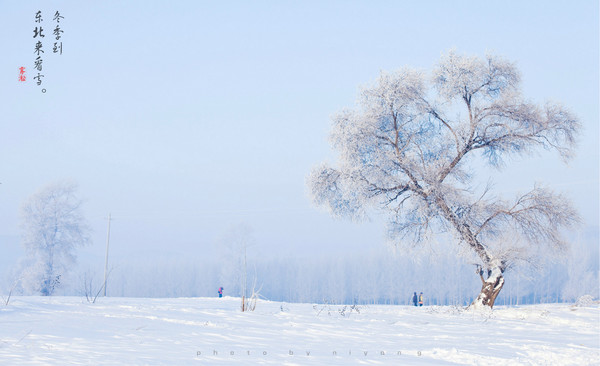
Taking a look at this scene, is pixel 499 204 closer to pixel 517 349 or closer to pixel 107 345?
pixel 517 349

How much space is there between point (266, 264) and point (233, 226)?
57098 millimetres

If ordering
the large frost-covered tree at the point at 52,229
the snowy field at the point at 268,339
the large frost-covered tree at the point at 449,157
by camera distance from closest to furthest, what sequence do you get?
the snowy field at the point at 268,339, the large frost-covered tree at the point at 449,157, the large frost-covered tree at the point at 52,229

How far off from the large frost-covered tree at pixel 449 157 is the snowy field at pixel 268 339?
4.83 m

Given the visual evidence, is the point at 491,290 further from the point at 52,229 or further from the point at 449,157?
the point at 52,229

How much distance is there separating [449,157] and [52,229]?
34.5 m

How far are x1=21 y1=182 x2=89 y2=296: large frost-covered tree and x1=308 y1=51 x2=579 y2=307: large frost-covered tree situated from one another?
29961 millimetres

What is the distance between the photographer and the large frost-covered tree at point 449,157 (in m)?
17.8

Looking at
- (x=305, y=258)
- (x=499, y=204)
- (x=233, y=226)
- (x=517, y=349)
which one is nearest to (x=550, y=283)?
(x=305, y=258)

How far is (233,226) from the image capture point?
5975 centimetres

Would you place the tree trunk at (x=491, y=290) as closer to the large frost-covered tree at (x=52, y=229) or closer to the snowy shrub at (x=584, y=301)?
the snowy shrub at (x=584, y=301)

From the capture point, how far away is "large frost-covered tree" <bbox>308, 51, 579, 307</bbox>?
17766 mm

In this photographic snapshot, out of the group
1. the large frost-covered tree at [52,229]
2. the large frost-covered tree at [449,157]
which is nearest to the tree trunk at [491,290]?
the large frost-covered tree at [449,157]

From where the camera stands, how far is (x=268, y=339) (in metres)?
8.82

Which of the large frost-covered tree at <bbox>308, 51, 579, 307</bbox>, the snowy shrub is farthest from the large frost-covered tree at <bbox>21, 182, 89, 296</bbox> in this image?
the snowy shrub
